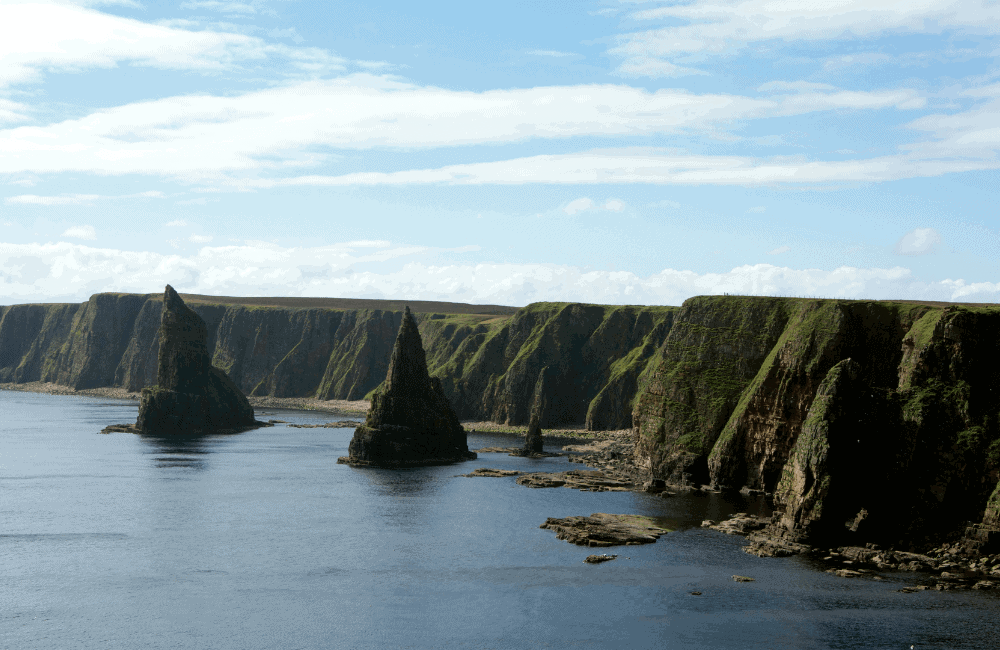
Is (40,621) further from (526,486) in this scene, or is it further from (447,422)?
(447,422)

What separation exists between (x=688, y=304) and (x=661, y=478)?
3710 cm

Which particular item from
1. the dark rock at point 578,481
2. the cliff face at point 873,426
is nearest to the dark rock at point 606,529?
the cliff face at point 873,426

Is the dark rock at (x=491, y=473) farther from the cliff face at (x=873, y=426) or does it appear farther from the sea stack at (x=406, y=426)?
the cliff face at (x=873, y=426)

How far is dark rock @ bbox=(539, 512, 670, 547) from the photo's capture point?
4552 inches

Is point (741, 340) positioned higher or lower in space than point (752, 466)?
higher

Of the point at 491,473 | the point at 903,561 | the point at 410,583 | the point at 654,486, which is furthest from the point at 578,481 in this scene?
the point at 903,561

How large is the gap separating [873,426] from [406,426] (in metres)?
102

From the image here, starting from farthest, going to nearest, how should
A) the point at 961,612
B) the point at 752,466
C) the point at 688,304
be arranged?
1. the point at 688,304
2. the point at 752,466
3. the point at 961,612

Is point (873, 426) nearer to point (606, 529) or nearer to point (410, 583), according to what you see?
point (606, 529)

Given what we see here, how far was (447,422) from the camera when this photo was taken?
19775cm

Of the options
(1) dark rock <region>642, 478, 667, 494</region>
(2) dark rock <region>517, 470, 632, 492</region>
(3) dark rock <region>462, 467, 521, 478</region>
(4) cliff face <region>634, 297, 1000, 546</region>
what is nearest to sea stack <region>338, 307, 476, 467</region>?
(3) dark rock <region>462, 467, 521, 478</region>

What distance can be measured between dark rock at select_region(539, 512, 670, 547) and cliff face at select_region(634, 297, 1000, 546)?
17.5 metres

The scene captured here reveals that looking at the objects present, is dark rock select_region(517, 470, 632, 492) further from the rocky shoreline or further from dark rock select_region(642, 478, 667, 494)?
the rocky shoreline

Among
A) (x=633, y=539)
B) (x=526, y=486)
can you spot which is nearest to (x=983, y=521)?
(x=633, y=539)
